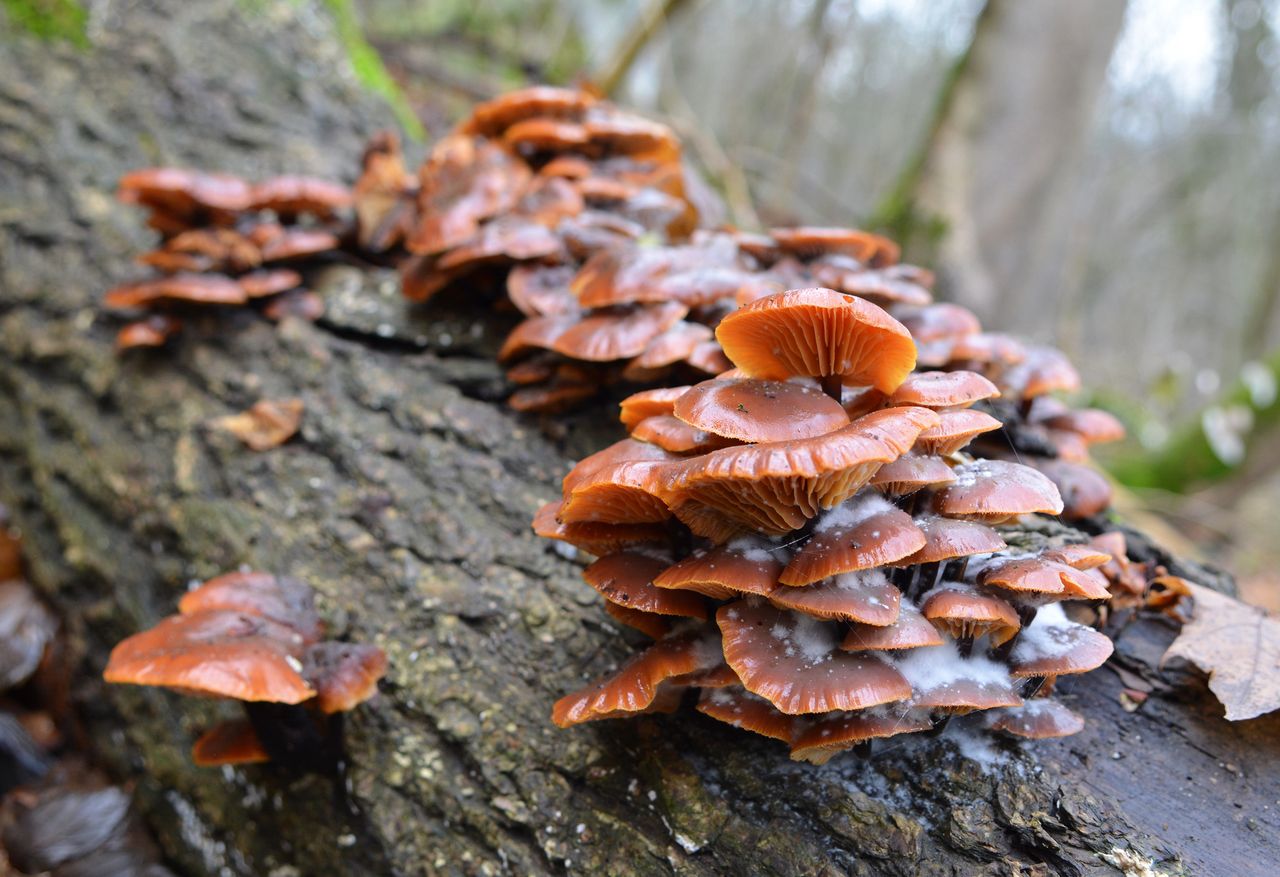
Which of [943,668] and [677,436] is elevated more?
[677,436]

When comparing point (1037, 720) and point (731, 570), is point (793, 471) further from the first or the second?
point (1037, 720)

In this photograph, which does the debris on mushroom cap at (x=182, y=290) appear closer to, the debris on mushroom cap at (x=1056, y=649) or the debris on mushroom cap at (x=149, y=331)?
the debris on mushroom cap at (x=149, y=331)

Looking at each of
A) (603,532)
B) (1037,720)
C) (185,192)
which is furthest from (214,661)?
(185,192)

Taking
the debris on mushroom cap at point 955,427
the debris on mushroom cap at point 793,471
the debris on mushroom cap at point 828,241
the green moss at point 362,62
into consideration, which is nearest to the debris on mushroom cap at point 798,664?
the debris on mushroom cap at point 793,471

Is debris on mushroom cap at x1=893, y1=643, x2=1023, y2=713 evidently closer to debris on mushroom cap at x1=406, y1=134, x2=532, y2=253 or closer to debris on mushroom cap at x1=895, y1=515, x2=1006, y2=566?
debris on mushroom cap at x1=895, y1=515, x2=1006, y2=566

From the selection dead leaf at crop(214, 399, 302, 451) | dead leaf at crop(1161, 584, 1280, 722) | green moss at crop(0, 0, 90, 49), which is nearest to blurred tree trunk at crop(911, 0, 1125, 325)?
dead leaf at crop(1161, 584, 1280, 722)

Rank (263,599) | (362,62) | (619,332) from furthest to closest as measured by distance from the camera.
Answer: (362,62) < (619,332) < (263,599)

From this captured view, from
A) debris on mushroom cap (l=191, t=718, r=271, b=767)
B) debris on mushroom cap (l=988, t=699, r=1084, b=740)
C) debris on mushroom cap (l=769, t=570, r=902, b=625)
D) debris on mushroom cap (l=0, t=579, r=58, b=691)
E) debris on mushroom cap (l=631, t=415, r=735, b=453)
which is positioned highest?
debris on mushroom cap (l=631, t=415, r=735, b=453)
